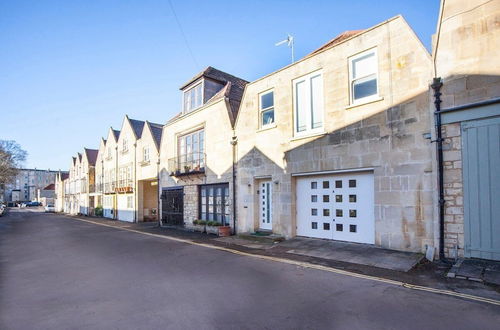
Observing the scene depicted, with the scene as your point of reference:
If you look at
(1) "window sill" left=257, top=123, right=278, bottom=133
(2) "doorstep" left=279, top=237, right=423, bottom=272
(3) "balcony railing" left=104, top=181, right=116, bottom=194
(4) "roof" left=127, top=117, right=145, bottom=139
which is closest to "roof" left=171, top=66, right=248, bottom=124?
(1) "window sill" left=257, top=123, right=278, bottom=133

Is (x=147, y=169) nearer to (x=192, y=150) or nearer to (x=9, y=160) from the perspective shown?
(x=192, y=150)

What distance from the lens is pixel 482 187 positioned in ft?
22.8

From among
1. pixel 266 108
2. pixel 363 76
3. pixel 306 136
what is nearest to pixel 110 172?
pixel 266 108

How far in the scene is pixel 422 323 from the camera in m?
4.21

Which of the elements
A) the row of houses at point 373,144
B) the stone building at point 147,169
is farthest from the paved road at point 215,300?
the stone building at point 147,169

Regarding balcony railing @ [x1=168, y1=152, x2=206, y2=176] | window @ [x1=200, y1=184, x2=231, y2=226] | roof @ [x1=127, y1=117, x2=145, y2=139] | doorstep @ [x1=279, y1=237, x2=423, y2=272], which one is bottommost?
doorstep @ [x1=279, y1=237, x2=423, y2=272]

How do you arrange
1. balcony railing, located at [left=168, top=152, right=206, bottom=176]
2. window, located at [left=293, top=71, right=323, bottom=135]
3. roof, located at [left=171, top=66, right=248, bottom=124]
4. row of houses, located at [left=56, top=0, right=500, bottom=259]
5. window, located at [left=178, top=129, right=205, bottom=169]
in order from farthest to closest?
window, located at [left=178, top=129, right=205, bottom=169] → balcony railing, located at [left=168, top=152, right=206, bottom=176] → roof, located at [left=171, top=66, right=248, bottom=124] → window, located at [left=293, top=71, right=323, bottom=135] → row of houses, located at [left=56, top=0, right=500, bottom=259]

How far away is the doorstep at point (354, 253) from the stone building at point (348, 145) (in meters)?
0.35

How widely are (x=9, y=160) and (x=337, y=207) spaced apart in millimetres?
48839

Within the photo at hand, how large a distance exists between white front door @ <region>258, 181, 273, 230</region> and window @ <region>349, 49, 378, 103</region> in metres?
5.36

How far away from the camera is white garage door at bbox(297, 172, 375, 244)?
9.40 meters

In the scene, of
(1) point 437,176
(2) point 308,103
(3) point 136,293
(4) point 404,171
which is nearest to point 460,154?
(1) point 437,176

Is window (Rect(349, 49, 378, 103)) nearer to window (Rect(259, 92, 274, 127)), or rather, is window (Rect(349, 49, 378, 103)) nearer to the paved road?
window (Rect(259, 92, 274, 127))

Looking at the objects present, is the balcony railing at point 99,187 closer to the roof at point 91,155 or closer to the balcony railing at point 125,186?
the balcony railing at point 125,186
